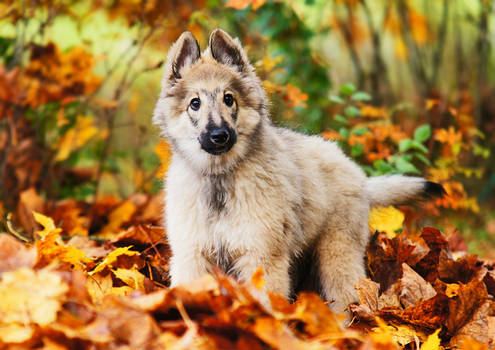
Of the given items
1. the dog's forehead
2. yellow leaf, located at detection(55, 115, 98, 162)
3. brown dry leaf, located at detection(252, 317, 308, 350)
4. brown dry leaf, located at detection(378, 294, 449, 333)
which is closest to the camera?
brown dry leaf, located at detection(252, 317, 308, 350)

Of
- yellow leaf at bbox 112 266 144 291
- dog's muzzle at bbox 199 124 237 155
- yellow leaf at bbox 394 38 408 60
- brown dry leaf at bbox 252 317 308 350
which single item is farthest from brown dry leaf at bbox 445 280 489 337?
yellow leaf at bbox 394 38 408 60

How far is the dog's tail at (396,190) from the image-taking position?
3.30 meters

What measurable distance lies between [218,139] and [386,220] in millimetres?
1569

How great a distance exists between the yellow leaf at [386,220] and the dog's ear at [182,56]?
166 centimetres

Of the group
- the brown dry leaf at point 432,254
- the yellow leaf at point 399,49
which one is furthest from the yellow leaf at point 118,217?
the yellow leaf at point 399,49

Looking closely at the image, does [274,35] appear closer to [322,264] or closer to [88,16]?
[88,16]

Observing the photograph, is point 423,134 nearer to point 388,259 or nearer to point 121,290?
point 388,259

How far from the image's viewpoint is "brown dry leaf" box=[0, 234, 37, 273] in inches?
79.9

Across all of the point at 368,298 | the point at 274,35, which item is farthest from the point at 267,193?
the point at 274,35

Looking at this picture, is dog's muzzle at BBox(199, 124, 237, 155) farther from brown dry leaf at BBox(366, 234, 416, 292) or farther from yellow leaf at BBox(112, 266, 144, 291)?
brown dry leaf at BBox(366, 234, 416, 292)

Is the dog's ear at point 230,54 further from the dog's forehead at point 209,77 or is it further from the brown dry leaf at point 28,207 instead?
the brown dry leaf at point 28,207

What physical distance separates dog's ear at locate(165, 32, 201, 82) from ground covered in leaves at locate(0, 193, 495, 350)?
3.77ft

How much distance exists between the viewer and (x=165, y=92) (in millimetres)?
3092

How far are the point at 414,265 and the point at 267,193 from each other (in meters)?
1.06
